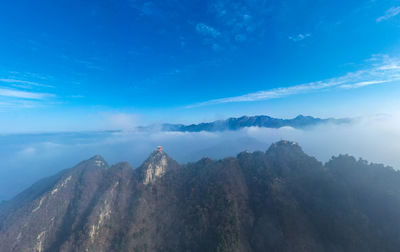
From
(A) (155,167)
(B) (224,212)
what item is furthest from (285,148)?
(A) (155,167)

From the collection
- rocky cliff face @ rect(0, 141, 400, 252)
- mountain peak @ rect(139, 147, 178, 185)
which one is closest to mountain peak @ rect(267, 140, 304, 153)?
rocky cliff face @ rect(0, 141, 400, 252)

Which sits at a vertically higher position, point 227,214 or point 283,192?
point 283,192

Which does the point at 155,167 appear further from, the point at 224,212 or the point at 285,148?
the point at 285,148

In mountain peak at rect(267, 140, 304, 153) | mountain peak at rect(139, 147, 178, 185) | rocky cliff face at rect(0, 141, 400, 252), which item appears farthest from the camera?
mountain peak at rect(267, 140, 304, 153)

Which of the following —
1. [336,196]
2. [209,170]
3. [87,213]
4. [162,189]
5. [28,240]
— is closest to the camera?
[28,240]

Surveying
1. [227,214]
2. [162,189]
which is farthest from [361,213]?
[162,189]

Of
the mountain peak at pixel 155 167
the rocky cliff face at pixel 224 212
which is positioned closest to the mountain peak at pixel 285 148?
the rocky cliff face at pixel 224 212

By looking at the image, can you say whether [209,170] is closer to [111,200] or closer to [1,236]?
[111,200]

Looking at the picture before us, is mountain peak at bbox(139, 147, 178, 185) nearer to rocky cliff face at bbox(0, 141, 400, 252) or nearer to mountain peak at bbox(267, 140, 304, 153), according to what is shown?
rocky cliff face at bbox(0, 141, 400, 252)

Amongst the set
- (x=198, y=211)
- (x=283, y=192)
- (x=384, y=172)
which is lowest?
(x=198, y=211)
